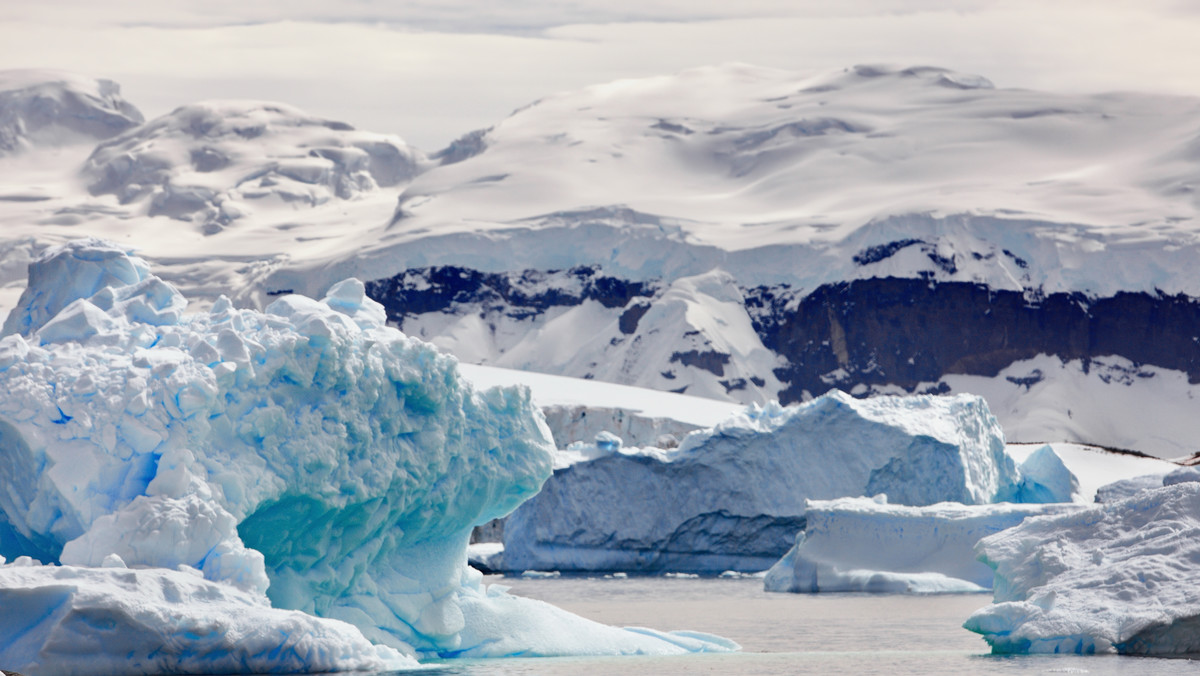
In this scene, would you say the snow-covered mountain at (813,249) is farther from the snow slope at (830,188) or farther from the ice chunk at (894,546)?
the ice chunk at (894,546)

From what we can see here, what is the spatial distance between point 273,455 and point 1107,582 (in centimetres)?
614

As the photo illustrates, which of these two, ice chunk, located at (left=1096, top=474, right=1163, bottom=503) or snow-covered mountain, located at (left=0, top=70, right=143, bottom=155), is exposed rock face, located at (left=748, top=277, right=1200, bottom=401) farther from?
snow-covered mountain, located at (left=0, top=70, right=143, bottom=155)

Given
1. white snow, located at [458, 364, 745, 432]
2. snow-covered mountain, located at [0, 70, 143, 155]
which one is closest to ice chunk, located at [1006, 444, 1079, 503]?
white snow, located at [458, 364, 745, 432]

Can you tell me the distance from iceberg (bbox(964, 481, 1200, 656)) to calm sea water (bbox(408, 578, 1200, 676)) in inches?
9.0

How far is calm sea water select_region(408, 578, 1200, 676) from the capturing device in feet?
36.9

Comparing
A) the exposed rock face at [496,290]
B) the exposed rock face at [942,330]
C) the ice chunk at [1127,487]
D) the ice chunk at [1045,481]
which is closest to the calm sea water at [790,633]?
the ice chunk at [1045,481]

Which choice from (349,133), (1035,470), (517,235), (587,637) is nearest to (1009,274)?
(517,235)

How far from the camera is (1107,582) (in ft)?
39.3

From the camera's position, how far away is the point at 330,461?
11.4 metres

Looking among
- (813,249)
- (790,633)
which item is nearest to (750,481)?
(790,633)

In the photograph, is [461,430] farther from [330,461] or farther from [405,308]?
[405,308]

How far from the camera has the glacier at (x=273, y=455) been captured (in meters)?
10.6

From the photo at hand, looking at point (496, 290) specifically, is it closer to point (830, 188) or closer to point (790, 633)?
point (830, 188)

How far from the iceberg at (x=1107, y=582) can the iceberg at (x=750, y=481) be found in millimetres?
14117
